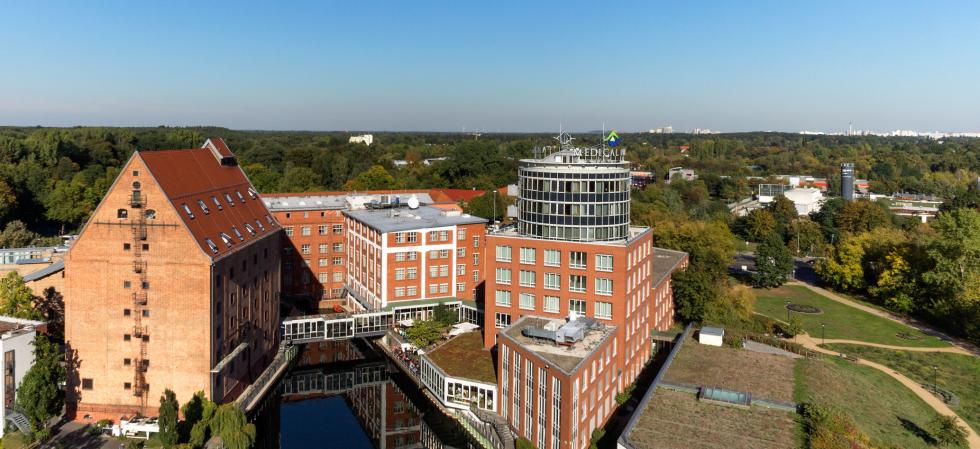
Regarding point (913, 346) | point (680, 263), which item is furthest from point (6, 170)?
point (913, 346)

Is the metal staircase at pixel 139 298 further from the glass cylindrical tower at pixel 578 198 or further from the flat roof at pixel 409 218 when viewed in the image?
the glass cylindrical tower at pixel 578 198

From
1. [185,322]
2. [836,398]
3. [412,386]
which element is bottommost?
[412,386]

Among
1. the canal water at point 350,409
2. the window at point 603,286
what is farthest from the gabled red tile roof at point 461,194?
the window at point 603,286

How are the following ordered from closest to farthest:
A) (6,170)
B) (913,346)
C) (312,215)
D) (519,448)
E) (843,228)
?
(519,448), (913,346), (312,215), (6,170), (843,228)

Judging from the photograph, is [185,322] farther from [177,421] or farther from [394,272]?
[394,272]

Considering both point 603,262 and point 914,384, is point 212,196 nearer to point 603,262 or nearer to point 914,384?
point 603,262

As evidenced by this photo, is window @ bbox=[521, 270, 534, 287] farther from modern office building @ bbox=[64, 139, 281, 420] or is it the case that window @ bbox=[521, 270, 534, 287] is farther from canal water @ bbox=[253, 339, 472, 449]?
modern office building @ bbox=[64, 139, 281, 420]
